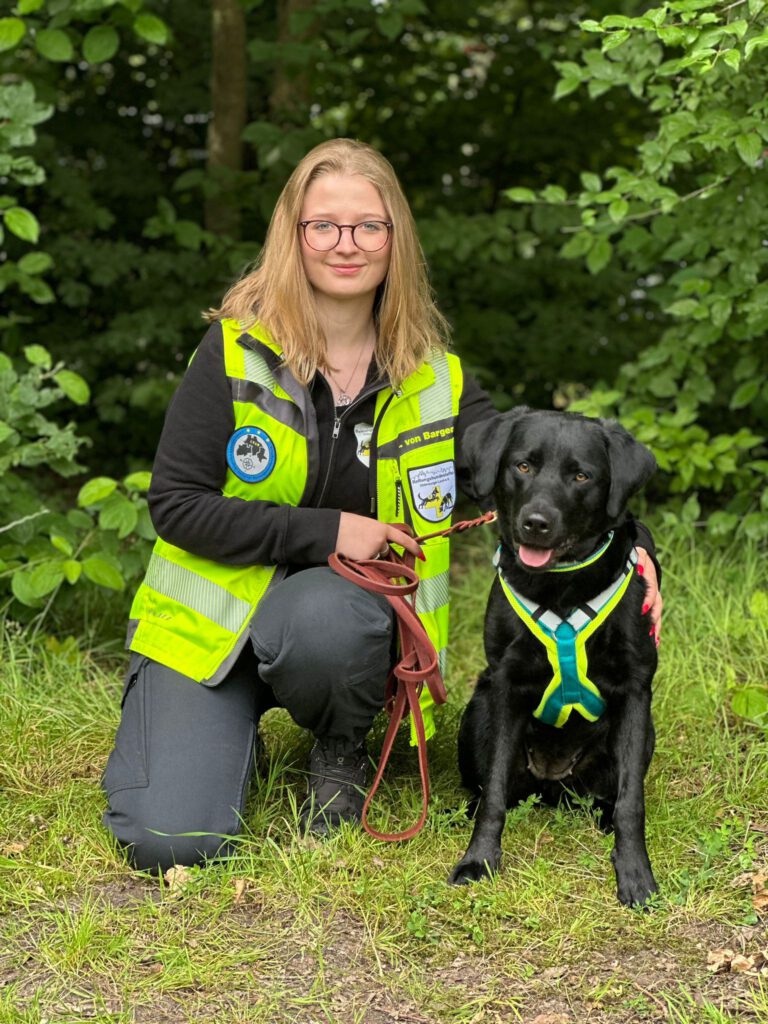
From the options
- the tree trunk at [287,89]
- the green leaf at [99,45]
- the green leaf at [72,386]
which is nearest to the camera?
the green leaf at [72,386]

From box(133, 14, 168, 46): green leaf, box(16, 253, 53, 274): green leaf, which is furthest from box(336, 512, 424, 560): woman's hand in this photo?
box(133, 14, 168, 46): green leaf

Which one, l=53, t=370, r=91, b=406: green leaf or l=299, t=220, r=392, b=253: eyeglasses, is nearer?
l=299, t=220, r=392, b=253: eyeglasses

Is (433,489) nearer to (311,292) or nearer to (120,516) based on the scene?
(311,292)

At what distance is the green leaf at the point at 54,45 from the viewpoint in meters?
3.75

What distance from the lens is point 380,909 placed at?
2.48 meters

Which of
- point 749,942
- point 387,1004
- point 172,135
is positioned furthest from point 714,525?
point 172,135

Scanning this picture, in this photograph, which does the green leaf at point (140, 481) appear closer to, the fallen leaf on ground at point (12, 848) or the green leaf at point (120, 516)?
the green leaf at point (120, 516)

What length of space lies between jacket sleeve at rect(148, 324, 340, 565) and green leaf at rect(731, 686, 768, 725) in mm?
1213

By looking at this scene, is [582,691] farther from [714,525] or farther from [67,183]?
[67,183]

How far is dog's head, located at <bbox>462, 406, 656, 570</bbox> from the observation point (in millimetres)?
2545

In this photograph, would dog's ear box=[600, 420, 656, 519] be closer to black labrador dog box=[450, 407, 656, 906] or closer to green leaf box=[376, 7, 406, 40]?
black labrador dog box=[450, 407, 656, 906]

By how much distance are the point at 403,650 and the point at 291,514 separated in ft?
1.31

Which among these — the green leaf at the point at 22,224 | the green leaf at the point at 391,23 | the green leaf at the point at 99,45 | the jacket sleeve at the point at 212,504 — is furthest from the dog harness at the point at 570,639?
the green leaf at the point at 391,23

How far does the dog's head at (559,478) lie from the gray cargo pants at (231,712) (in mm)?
401
